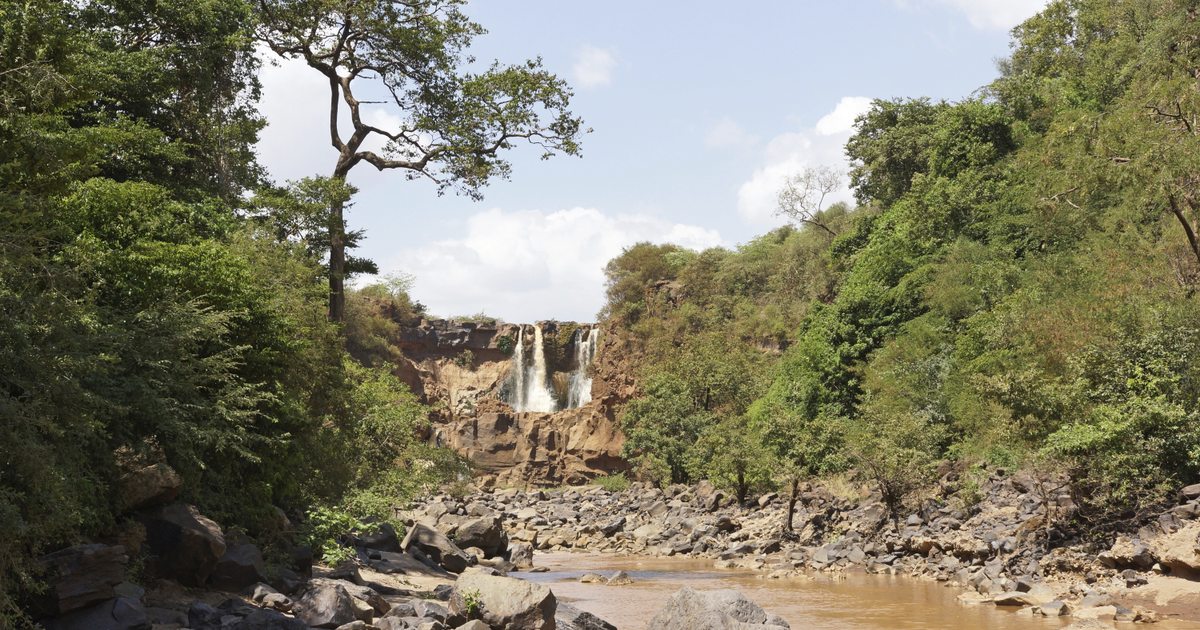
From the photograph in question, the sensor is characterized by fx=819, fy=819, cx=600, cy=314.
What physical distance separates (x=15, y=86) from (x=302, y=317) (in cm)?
767

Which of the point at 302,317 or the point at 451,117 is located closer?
the point at 302,317

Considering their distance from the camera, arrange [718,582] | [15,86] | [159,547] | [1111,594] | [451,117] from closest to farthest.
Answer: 1. [15,86]
2. [159,547]
3. [1111,594]
4. [718,582]
5. [451,117]

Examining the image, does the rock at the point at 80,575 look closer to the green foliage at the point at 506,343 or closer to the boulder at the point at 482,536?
the boulder at the point at 482,536

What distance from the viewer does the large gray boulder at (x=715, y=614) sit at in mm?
10531

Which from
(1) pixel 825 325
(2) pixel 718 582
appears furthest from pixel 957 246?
(2) pixel 718 582

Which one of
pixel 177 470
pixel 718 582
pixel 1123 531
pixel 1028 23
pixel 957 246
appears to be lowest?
pixel 718 582

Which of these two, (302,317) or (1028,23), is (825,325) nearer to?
(1028,23)

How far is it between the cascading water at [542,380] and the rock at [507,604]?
44.9 m

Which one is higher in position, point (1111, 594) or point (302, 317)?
point (302, 317)

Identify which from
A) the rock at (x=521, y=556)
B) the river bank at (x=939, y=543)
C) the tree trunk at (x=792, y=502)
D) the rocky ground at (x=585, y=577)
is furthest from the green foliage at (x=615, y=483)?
the rock at (x=521, y=556)

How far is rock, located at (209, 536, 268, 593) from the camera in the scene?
10773 mm

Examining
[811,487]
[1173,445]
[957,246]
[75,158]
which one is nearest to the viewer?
[75,158]

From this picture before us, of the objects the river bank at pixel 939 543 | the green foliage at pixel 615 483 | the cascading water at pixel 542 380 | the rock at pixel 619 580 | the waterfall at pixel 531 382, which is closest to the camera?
the river bank at pixel 939 543

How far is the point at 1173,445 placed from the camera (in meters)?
15.3
